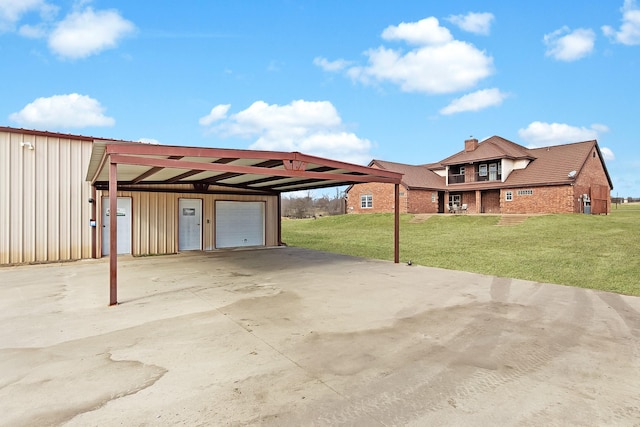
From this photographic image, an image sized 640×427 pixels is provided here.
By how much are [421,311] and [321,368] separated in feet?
8.49

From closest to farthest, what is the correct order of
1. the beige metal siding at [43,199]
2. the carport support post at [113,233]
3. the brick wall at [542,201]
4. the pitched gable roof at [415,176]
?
the carport support post at [113,233] → the beige metal siding at [43,199] → the brick wall at [542,201] → the pitched gable roof at [415,176]

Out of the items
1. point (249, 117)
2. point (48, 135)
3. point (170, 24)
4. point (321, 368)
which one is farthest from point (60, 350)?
point (249, 117)

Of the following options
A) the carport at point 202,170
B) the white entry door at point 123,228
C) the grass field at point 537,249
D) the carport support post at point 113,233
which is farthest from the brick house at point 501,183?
the carport support post at point 113,233

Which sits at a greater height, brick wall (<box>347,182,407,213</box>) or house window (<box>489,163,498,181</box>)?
house window (<box>489,163,498,181</box>)

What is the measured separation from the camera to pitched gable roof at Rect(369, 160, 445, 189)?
29281 millimetres

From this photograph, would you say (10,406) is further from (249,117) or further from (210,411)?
(249,117)

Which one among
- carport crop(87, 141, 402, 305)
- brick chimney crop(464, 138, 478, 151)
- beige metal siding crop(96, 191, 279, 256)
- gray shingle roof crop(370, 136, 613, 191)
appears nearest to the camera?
carport crop(87, 141, 402, 305)

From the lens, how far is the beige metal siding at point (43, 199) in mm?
9609

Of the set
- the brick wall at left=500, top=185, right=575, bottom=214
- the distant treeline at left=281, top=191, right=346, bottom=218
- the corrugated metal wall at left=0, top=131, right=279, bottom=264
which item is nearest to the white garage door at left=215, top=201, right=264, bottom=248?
the corrugated metal wall at left=0, top=131, right=279, bottom=264

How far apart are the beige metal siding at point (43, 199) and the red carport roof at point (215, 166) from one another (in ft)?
2.61

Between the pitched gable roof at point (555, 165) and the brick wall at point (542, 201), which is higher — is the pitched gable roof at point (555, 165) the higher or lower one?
the higher one

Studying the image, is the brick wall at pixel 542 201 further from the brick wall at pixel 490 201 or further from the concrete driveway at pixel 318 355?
the concrete driveway at pixel 318 355

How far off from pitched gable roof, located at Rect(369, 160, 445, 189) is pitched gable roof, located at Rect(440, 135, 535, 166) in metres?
1.72

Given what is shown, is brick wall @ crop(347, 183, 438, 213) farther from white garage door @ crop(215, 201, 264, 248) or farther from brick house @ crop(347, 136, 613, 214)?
white garage door @ crop(215, 201, 264, 248)
